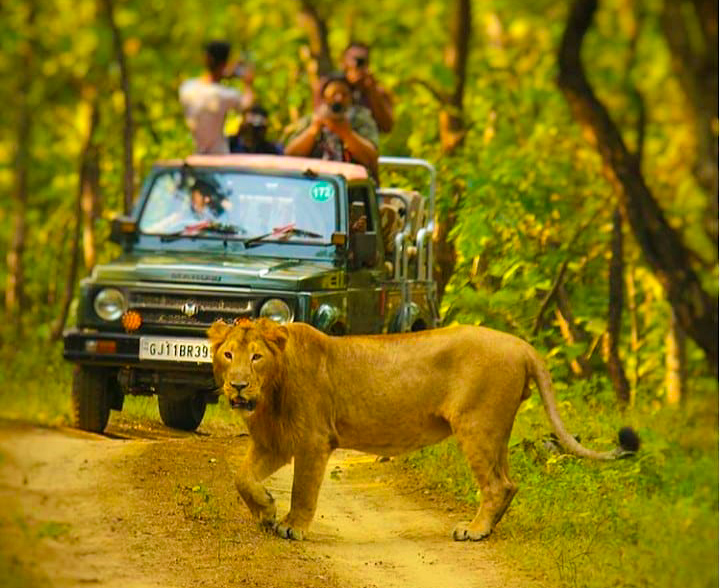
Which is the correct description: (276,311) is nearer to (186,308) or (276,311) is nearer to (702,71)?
(186,308)

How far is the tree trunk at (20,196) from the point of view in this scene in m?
7.80

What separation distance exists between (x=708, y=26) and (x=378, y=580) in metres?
3.11

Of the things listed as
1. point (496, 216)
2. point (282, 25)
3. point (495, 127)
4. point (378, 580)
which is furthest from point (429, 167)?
point (282, 25)

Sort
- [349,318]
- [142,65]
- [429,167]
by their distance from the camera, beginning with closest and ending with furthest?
[349,318] < [429,167] < [142,65]

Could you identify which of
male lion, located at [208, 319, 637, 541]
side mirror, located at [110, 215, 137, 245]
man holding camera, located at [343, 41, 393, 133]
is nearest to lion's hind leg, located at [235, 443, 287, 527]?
male lion, located at [208, 319, 637, 541]

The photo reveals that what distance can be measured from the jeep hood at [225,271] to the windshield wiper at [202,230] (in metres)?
0.18

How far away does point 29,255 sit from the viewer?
8.43 metres

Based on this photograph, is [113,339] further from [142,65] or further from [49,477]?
[142,65]

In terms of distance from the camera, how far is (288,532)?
714 cm

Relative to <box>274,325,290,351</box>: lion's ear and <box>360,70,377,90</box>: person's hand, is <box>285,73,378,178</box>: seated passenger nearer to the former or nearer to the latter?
<box>274,325,290,351</box>: lion's ear

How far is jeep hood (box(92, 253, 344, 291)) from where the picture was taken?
23.0 feet

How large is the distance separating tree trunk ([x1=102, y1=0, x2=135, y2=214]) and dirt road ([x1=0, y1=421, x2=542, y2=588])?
2.07m

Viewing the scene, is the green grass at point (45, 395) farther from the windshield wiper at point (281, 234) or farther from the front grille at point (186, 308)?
the windshield wiper at point (281, 234)

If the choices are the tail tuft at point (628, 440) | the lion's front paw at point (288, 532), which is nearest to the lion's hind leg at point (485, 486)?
the tail tuft at point (628, 440)
